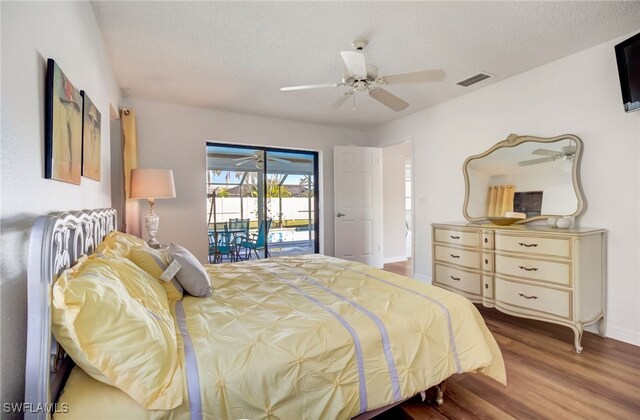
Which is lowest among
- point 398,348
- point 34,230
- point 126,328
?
point 398,348

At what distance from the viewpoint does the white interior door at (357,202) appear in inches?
191

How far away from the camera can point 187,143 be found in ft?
12.9

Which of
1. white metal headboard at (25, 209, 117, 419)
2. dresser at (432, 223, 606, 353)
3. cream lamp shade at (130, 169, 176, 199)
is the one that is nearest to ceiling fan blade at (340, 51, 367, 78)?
white metal headboard at (25, 209, 117, 419)

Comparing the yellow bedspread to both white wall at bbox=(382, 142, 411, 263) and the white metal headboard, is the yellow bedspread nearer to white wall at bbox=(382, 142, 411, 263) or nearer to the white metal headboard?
the white metal headboard

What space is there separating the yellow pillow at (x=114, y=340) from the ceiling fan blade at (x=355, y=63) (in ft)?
5.92

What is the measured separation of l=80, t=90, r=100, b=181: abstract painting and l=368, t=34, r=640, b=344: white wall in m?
3.71

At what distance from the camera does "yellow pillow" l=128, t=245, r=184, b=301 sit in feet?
5.46

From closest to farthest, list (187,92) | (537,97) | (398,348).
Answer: (398,348) < (537,97) < (187,92)

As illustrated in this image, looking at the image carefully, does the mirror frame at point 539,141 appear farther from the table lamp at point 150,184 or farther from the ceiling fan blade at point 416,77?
the table lamp at point 150,184

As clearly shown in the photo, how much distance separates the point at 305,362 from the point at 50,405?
30.6 inches

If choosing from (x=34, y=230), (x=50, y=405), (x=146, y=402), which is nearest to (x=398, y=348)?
(x=146, y=402)

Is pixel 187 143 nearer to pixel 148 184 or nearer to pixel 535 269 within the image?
pixel 148 184

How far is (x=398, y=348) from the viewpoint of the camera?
4.51 feet

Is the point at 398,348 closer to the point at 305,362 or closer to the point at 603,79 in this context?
the point at 305,362
